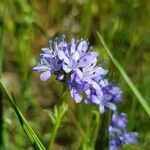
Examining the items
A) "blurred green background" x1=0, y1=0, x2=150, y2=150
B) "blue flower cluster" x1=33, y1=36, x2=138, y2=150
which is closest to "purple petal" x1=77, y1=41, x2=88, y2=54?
"blue flower cluster" x1=33, y1=36, x2=138, y2=150

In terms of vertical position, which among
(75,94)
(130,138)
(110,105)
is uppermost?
(75,94)

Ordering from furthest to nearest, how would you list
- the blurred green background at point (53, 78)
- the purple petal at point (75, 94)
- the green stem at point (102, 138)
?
1. the blurred green background at point (53, 78)
2. the green stem at point (102, 138)
3. the purple petal at point (75, 94)

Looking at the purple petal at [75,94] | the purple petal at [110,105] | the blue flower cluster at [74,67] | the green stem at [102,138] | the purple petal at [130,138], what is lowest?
the purple petal at [130,138]

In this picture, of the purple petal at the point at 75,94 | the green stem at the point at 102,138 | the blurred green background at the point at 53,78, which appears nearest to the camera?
the purple petal at the point at 75,94

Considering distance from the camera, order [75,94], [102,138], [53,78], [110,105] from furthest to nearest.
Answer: [53,78], [110,105], [102,138], [75,94]

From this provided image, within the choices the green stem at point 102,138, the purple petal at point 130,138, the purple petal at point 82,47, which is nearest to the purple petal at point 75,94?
the purple petal at point 82,47

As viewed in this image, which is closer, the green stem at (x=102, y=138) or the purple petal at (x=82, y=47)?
the purple petal at (x=82, y=47)

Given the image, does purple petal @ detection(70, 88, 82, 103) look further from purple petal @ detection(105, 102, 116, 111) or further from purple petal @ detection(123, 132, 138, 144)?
purple petal @ detection(123, 132, 138, 144)

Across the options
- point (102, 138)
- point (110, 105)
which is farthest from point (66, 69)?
point (110, 105)

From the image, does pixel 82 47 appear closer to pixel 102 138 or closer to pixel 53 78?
pixel 102 138

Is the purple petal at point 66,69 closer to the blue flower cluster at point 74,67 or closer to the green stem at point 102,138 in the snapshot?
the blue flower cluster at point 74,67

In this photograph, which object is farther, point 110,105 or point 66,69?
point 110,105
